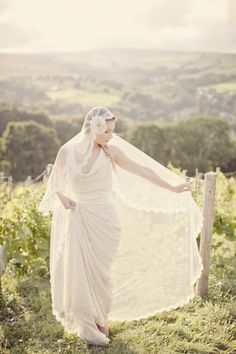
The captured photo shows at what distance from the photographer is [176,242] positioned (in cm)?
507

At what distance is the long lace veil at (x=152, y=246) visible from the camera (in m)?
4.96

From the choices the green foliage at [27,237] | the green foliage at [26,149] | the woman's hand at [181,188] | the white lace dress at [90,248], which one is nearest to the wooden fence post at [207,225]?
the woman's hand at [181,188]

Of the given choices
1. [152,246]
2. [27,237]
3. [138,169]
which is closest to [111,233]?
[138,169]

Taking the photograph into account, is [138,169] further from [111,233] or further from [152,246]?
[152,246]

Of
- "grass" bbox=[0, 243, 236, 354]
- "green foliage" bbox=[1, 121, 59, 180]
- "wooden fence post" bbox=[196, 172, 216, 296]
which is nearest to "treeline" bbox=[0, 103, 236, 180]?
"green foliage" bbox=[1, 121, 59, 180]

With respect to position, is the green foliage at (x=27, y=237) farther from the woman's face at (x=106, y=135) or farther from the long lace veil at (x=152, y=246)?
the woman's face at (x=106, y=135)

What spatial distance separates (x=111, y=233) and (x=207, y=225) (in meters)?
1.50

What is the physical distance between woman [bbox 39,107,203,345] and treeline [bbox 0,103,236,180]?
32.4m

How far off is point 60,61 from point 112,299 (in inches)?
3558

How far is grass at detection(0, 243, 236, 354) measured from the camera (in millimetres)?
4484

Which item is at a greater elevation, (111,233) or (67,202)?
(67,202)

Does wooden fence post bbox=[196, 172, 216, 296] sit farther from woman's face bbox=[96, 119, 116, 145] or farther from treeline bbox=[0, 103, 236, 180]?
treeline bbox=[0, 103, 236, 180]

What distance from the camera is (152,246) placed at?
16.7 feet

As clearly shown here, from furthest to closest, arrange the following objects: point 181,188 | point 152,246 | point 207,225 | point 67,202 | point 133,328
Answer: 1. point 207,225
2. point 152,246
3. point 133,328
4. point 181,188
5. point 67,202
